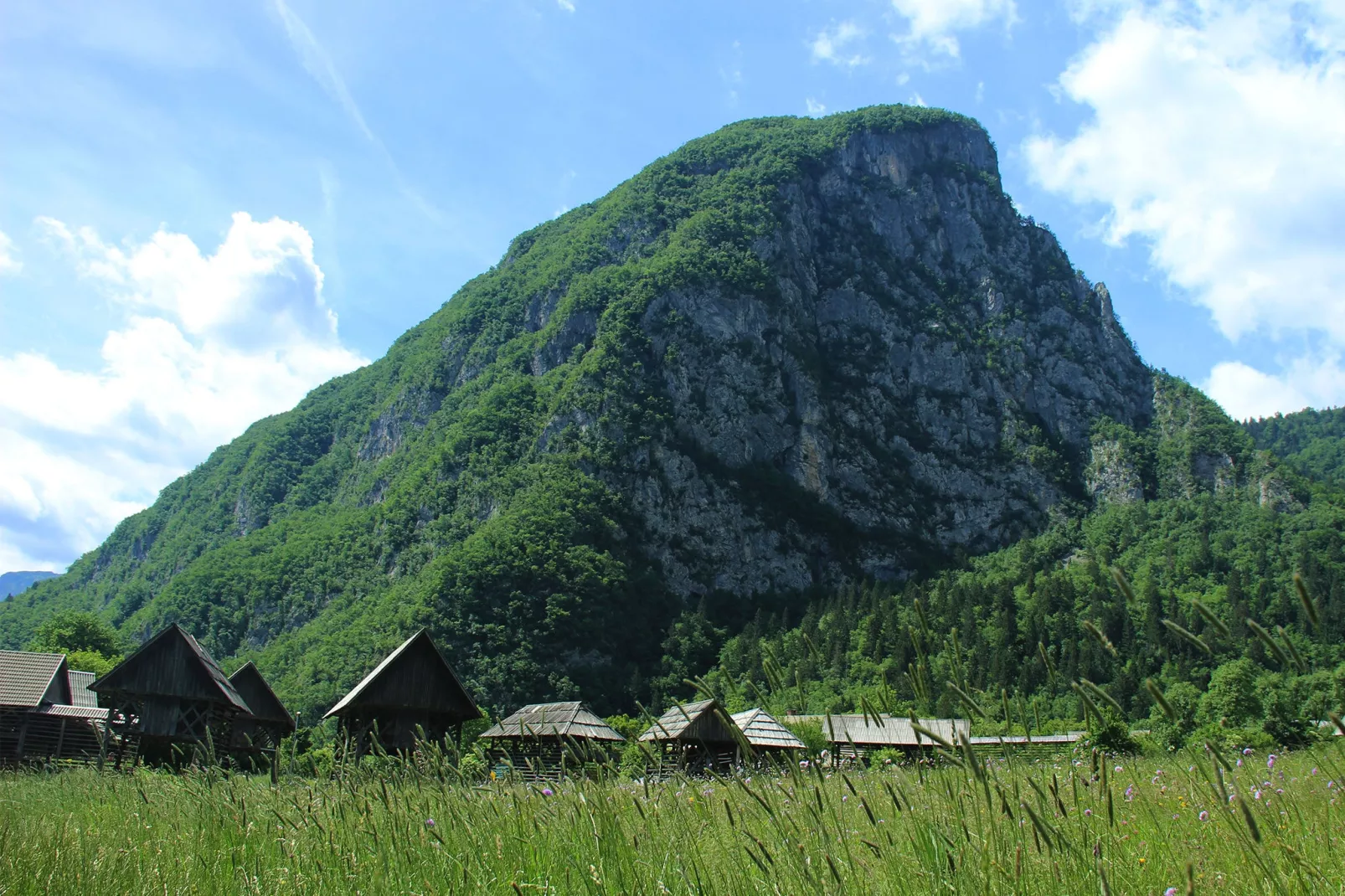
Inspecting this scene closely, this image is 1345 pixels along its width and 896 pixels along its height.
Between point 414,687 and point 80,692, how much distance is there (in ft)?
77.3

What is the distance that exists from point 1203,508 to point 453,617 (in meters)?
102

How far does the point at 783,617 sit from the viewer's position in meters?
107

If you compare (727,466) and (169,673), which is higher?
(727,466)

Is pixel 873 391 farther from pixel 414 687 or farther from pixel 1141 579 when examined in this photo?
pixel 414 687

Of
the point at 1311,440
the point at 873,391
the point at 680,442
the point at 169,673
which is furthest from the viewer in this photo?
the point at 1311,440

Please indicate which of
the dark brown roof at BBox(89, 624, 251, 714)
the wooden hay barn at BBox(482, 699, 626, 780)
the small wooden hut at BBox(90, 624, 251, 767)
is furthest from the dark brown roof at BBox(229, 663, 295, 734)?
the wooden hay barn at BBox(482, 699, 626, 780)

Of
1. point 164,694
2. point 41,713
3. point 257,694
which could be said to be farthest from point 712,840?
point 41,713

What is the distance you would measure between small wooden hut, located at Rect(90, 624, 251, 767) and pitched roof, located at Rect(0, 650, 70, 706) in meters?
6.43

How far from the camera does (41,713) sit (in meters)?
26.3

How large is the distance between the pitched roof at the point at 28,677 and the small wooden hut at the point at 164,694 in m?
6.43

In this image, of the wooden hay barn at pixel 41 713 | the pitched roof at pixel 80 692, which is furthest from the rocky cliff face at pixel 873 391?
the wooden hay barn at pixel 41 713

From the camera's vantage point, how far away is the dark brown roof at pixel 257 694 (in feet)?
94.0

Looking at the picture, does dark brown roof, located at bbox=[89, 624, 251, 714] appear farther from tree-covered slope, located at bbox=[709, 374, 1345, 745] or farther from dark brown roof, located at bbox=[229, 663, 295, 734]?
tree-covered slope, located at bbox=[709, 374, 1345, 745]

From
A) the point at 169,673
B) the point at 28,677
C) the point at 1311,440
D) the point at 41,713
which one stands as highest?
the point at 1311,440
